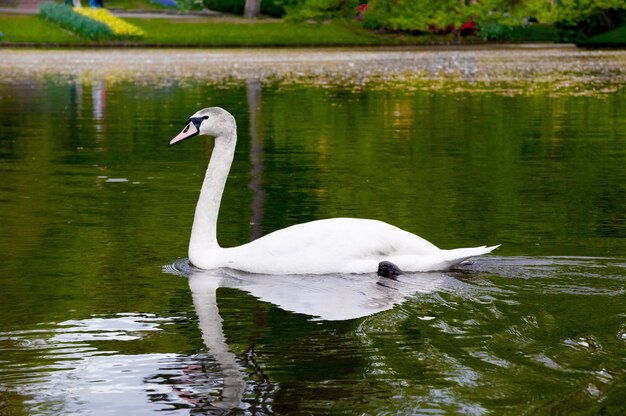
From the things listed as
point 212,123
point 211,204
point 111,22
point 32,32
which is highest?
point 212,123

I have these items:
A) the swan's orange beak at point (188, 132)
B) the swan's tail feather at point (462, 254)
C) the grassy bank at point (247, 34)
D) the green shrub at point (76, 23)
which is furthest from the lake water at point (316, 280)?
the grassy bank at point (247, 34)

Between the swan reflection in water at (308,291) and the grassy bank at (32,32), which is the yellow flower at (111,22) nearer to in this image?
the grassy bank at (32,32)

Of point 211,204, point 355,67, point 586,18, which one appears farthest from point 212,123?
point 586,18

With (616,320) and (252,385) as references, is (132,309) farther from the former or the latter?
(616,320)

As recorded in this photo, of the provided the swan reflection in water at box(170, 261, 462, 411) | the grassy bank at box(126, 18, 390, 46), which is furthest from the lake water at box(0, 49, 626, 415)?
the grassy bank at box(126, 18, 390, 46)

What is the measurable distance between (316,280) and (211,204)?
1.16 m

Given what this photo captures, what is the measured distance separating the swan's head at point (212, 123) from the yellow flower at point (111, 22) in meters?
45.4

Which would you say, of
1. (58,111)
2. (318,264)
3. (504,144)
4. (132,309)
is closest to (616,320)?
(318,264)

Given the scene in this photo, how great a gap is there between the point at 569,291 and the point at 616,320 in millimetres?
813

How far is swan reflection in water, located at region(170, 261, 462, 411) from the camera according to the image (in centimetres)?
738

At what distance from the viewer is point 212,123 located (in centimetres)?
937

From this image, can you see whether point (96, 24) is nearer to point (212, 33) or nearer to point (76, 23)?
point (76, 23)

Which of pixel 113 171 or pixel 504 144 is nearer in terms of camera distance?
pixel 113 171

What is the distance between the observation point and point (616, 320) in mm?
7133
